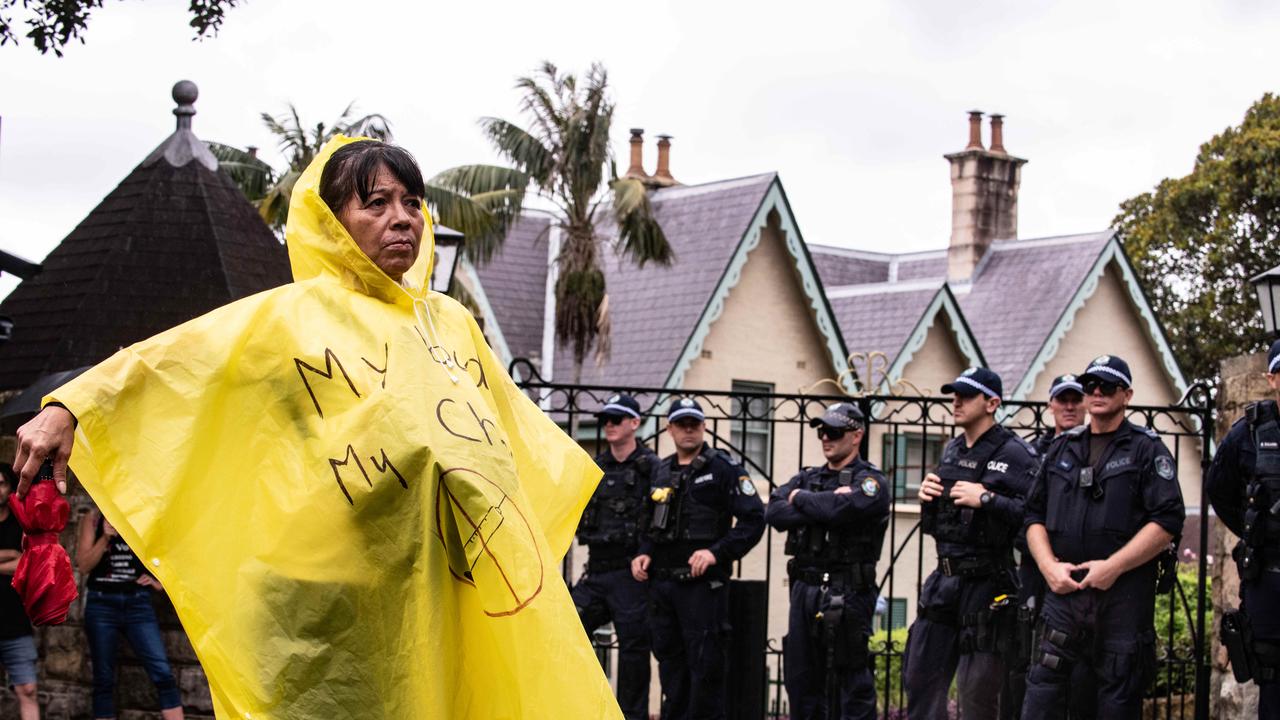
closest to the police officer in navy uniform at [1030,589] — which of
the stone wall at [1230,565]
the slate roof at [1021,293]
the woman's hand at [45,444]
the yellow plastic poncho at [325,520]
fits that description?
the stone wall at [1230,565]

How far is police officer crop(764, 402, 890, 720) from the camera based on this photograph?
10.5 meters

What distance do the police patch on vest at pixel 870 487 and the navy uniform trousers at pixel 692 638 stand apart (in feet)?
4.12

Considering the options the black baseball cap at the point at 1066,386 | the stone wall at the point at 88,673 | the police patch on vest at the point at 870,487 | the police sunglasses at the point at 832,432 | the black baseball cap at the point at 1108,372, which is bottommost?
the stone wall at the point at 88,673

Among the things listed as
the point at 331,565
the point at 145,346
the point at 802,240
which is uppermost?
the point at 802,240

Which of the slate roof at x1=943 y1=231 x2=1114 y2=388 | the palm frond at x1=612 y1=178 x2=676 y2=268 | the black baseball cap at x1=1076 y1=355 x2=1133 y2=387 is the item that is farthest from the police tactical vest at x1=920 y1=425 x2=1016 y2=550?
the slate roof at x1=943 y1=231 x2=1114 y2=388

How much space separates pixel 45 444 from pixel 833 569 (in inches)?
269

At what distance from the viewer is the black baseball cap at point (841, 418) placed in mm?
10672

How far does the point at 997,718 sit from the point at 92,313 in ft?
19.7

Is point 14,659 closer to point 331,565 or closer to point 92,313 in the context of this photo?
point 92,313

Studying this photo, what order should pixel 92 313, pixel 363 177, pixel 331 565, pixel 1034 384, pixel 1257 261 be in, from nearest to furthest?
pixel 331 565, pixel 363 177, pixel 92 313, pixel 1034 384, pixel 1257 261

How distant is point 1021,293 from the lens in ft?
115

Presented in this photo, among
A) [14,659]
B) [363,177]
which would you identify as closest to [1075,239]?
[14,659]

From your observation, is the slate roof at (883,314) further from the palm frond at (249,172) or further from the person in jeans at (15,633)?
the person in jeans at (15,633)

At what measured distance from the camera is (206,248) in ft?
36.3
